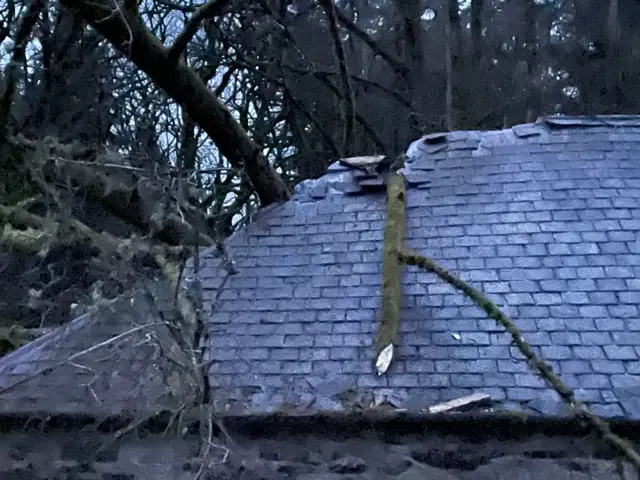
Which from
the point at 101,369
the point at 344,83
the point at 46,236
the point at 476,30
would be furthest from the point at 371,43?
the point at 101,369

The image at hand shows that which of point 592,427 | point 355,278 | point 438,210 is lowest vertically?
point 592,427

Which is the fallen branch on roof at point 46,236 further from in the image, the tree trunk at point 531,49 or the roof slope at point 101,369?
the tree trunk at point 531,49

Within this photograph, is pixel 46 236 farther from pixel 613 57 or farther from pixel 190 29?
pixel 613 57

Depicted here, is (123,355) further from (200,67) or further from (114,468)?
(200,67)

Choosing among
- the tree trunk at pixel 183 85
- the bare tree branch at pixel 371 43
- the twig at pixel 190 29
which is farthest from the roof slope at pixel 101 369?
the bare tree branch at pixel 371 43

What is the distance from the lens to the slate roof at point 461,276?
5.19 metres

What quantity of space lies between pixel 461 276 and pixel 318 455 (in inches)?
72.6

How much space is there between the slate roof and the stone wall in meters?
0.24

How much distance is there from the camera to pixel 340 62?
8812 mm

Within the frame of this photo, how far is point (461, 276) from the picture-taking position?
594cm

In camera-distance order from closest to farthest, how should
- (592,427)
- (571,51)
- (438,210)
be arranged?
(592,427) < (438,210) < (571,51)

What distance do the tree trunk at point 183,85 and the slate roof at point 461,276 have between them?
1.96ft

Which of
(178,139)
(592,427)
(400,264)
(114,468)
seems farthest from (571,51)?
(114,468)

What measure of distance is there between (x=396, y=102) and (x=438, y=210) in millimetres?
6209
